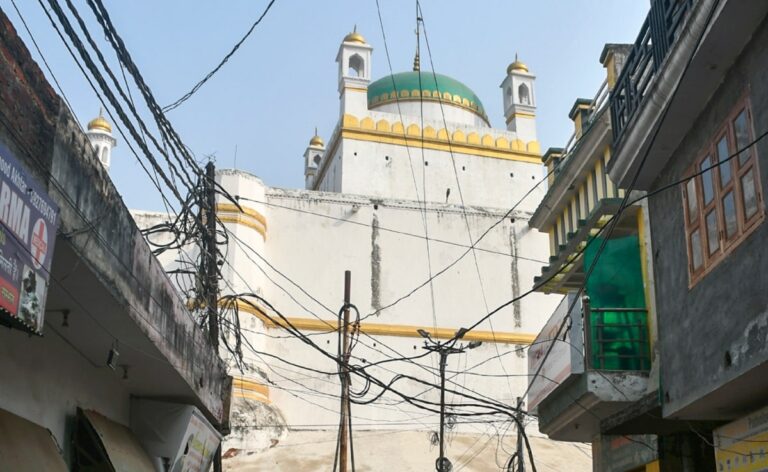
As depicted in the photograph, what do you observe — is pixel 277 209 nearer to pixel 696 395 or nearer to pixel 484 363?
pixel 484 363

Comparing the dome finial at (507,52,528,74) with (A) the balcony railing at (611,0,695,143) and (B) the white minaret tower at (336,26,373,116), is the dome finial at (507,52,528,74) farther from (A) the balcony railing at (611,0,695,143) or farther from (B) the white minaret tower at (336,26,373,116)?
(A) the balcony railing at (611,0,695,143)

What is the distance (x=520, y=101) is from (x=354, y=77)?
6.98 meters

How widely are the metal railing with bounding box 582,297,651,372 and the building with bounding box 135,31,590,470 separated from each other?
15.2 m

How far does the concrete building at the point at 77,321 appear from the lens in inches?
214

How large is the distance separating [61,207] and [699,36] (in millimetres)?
4910

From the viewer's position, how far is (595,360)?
10.7m

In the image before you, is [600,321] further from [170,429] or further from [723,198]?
[170,429]

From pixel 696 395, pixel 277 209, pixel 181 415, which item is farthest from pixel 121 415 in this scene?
pixel 277 209

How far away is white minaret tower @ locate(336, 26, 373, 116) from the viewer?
33781 mm

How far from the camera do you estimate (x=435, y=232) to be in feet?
104

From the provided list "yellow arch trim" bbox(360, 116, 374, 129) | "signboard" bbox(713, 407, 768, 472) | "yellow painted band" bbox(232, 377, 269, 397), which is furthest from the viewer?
"yellow arch trim" bbox(360, 116, 374, 129)

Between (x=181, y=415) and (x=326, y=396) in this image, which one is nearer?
(x=181, y=415)

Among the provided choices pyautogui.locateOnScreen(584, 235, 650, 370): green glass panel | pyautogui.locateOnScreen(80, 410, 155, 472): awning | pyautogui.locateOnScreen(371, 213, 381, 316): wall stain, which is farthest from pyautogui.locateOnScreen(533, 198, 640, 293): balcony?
pyautogui.locateOnScreen(371, 213, 381, 316): wall stain

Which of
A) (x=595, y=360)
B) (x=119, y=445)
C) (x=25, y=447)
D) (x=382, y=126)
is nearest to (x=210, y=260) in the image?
(x=119, y=445)
